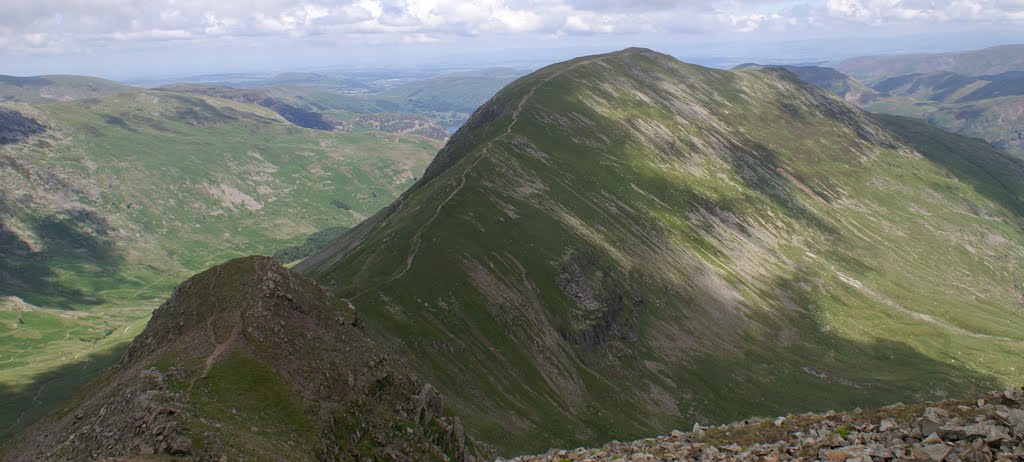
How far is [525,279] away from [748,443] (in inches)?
3372

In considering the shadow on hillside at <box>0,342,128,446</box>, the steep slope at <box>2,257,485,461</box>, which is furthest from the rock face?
the shadow on hillside at <box>0,342,128,446</box>

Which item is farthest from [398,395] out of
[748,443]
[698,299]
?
[698,299]

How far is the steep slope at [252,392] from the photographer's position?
3816 cm

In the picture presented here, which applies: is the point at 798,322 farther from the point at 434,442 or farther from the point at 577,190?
the point at 434,442

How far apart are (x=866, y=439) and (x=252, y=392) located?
40183mm

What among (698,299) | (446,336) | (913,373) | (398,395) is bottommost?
(913,373)

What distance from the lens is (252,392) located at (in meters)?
44.3

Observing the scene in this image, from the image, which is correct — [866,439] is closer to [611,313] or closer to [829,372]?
[611,313]

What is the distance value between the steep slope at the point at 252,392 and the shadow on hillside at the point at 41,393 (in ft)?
369

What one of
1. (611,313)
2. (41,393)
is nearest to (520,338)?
(611,313)

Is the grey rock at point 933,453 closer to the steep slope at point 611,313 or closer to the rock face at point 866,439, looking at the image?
the rock face at point 866,439

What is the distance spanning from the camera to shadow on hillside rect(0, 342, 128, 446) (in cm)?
15125

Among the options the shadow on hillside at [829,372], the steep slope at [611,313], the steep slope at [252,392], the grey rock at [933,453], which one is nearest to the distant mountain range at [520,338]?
the steep slope at [252,392]

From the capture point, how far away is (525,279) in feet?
389
